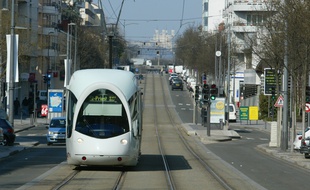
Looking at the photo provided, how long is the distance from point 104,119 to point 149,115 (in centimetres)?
5798

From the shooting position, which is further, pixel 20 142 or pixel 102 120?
pixel 20 142

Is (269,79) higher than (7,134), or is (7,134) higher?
(269,79)

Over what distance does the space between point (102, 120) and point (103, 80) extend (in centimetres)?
136

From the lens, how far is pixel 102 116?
25234mm

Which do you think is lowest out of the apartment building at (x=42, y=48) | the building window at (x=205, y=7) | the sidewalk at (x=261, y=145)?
the sidewalk at (x=261, y=145)

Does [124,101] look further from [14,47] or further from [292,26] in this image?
[14,47]

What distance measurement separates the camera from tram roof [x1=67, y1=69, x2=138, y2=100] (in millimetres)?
25531

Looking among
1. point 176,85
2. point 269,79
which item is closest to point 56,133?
point 269,79

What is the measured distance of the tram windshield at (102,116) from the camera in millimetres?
24828

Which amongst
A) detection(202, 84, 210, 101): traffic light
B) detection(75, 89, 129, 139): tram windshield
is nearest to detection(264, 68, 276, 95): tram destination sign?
detection(202, 84, 210, 101): traffic light

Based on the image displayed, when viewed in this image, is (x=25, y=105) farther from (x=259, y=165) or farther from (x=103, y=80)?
(x=103, y=80)

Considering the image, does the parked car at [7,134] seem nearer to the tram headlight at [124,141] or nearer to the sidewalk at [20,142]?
the sidewalk at [20,142]

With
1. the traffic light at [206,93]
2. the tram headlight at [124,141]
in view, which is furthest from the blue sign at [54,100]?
the tram headlight at [124,141]

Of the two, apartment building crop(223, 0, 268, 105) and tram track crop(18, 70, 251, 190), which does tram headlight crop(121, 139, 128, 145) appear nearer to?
tram track crop(18, 70, 251, 190)
